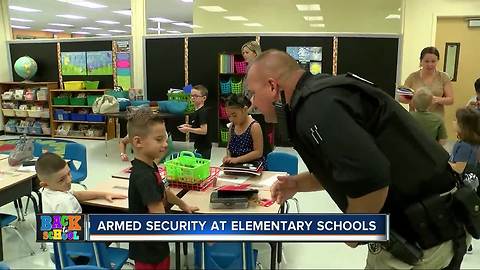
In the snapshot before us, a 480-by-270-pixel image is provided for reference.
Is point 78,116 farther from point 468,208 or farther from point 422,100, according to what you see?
point 468,208

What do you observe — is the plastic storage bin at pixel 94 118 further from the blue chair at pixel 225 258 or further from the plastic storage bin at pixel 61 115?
the blue chair at pixel 225 258

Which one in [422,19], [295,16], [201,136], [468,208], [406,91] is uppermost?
[295,16]

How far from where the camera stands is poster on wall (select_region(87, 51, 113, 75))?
792 centimetres

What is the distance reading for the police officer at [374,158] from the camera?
1048 mm

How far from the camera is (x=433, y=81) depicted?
4008mm

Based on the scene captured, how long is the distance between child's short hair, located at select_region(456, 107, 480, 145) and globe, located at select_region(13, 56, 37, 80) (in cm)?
807

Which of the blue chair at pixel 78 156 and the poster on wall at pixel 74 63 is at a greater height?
the poster on wall at pixel 74 63

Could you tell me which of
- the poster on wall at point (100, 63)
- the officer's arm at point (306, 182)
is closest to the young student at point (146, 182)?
the officer's arm at point (306, 182)

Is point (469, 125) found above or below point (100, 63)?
below

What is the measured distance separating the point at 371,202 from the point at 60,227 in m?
0.80

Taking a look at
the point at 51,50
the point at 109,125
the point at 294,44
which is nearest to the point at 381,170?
the point at 294,44

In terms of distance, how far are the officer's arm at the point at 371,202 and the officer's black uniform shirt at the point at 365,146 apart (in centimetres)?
2

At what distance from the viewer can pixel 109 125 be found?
7.97 metres

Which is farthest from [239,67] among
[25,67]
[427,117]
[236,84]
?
[25,67]
